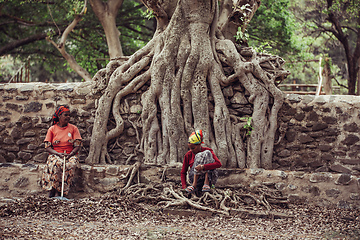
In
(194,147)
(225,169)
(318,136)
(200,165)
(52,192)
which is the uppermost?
(318,136)

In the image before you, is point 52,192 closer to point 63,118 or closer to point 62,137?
point 62,137

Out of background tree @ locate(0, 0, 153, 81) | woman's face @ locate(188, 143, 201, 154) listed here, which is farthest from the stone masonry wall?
background tree @ locate(0, 0, 153, 81)

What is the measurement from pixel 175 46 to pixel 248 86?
1333 millimetres

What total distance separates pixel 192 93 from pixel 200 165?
167 centimetres

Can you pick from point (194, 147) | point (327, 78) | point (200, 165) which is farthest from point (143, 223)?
point (327, 78)

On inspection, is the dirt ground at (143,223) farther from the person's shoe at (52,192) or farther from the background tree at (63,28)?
the background tree at (63,28)

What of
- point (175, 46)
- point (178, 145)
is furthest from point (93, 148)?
point (175, 46)

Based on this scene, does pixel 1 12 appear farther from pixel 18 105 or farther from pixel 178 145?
pixel 178 145

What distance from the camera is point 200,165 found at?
4352mm

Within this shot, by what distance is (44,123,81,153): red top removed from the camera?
5.25 m

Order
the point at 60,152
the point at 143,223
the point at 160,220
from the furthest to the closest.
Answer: the point at 60,152 < the point at 160,220 < the point at 143,223

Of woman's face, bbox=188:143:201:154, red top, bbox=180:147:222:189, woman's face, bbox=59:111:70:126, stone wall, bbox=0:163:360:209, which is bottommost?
stone wall, bbox=0:163:360:209

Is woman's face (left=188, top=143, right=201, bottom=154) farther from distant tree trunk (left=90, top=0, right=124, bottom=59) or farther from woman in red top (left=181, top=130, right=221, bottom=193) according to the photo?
distant tree trunk (left=90, top=0, right=124, bottom=59)

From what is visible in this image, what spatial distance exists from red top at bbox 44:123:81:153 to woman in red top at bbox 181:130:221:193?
72.0 inches
